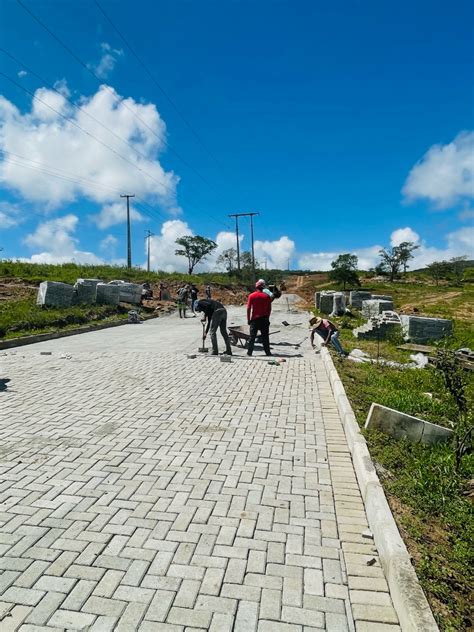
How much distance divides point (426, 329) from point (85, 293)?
14846 mm

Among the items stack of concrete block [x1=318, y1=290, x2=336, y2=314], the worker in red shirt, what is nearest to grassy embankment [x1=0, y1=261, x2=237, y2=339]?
the worker in red shirt

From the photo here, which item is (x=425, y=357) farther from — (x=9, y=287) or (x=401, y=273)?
(x=401, y=273)

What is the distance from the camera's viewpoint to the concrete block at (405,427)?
4426 mm

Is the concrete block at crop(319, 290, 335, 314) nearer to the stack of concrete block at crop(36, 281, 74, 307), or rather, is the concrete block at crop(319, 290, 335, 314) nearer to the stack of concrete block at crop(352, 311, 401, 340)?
the stack of concrete block at crop(352, 311, 401, 340)

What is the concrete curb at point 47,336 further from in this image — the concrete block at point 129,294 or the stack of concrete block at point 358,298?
the stack of concrete block at point 358,298

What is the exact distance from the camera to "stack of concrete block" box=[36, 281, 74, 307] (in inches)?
678

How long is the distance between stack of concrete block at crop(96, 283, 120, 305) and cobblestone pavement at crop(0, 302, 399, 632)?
46.8ft

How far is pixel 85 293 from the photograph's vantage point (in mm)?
19391

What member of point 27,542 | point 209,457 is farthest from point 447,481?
point 27,542

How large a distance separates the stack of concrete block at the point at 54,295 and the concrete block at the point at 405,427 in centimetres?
1578

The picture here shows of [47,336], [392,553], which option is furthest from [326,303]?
[392,553]

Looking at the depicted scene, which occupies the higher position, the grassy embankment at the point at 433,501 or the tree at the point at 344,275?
the tree at the point at 344,275

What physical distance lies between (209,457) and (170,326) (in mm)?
14293

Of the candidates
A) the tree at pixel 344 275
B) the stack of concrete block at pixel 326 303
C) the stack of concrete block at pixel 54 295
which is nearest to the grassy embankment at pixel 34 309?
the stack of concrete block at pixel 54 295
